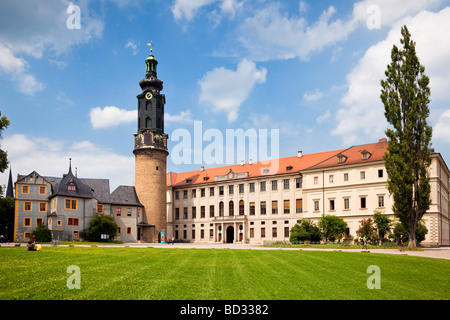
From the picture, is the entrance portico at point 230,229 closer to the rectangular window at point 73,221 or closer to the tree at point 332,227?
the tree at point 332,227

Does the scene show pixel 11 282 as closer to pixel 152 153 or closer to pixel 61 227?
pixel 61 227

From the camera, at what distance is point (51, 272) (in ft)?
53.7

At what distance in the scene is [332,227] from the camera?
54.5m

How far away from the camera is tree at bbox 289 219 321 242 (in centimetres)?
5419

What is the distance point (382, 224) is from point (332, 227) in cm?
648

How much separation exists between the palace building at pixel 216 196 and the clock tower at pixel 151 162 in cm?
18

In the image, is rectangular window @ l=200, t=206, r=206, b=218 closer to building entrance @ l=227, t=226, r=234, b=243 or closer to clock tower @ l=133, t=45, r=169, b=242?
building entrance @ l=227, t=226, r=234, b=243

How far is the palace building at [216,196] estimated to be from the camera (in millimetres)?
57688

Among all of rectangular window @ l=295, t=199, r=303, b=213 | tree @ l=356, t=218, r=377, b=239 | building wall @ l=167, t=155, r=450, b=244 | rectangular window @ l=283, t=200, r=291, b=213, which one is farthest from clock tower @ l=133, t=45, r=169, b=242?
tree @ l=356, t=218, r=377, b=239

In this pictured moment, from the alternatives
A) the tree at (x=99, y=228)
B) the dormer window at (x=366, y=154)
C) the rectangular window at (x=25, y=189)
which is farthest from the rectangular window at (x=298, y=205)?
the rectangular window at (x=25, y=189)

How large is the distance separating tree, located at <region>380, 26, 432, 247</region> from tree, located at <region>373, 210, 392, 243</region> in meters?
10.7

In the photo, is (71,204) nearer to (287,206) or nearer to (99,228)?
(99,228)

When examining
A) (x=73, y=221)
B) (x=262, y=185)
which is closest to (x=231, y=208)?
(x=262, y=185)
